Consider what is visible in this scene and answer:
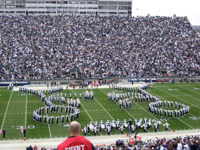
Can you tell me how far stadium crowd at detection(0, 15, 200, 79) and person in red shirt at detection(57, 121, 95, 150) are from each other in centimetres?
3176

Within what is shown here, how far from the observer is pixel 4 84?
31.9 m

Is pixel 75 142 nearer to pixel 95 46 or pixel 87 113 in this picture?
pixel 87 113

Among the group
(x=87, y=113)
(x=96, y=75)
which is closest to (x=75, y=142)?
(x=87, y=113)

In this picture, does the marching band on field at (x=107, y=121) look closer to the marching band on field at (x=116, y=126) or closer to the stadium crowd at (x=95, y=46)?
the marching band on field at (x=116, y=126)

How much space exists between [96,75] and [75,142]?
33.1 metres

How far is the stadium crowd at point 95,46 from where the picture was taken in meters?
36.8

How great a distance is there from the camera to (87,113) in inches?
854

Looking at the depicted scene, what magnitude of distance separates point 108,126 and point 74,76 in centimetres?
1932

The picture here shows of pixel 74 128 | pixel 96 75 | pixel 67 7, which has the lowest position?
pixel 96 75

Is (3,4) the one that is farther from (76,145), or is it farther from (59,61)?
(76,145)

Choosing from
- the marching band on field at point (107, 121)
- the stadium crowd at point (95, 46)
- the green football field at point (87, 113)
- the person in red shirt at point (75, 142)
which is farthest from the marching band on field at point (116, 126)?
the stadium crowd at point (95, 46)

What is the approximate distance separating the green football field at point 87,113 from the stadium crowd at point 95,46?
283 inches

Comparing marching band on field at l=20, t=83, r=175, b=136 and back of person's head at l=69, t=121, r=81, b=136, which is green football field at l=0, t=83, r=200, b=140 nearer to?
marching band on field at l=20, t=83, r=175, b=136

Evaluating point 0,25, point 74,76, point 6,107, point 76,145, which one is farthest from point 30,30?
point 76,145
